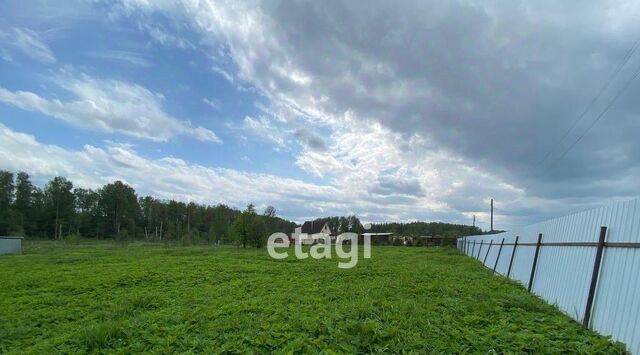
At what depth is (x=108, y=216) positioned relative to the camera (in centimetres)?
6988

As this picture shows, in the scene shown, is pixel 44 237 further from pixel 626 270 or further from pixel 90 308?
pixel 626 270

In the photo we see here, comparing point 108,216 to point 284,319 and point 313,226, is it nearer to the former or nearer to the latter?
point 313,226

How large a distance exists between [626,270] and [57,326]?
7.38 m

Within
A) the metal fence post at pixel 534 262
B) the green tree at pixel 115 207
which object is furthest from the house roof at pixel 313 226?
the metal fence post at pixel 534 262

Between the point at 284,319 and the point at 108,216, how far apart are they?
74.0 meters

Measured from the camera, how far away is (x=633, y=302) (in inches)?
148

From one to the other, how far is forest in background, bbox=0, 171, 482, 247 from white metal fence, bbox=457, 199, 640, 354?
42544 mm

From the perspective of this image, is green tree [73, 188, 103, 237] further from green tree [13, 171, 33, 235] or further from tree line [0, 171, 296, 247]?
green tree [13, 171, 33, 235]

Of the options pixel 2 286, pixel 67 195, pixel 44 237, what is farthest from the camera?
pixel 67 195

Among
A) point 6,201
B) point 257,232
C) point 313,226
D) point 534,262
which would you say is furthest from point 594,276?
point 6,201

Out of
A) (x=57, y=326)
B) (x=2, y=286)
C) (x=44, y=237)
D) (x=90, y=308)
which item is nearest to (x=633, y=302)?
(x=57, y=326)

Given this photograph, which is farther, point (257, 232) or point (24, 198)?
point (24, 198)

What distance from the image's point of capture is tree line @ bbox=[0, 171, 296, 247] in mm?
58812

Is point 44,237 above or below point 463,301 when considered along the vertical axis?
below
